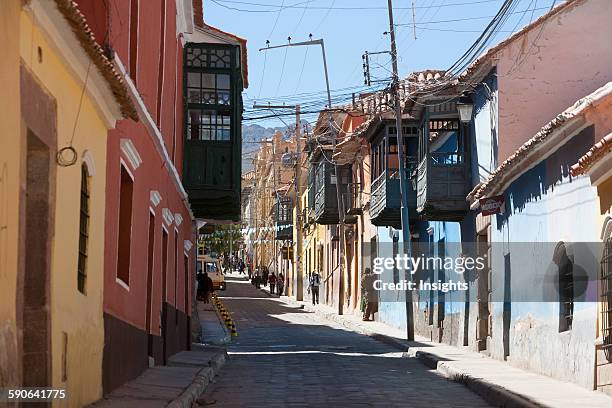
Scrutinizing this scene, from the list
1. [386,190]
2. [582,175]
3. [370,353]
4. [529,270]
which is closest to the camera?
[582,175]

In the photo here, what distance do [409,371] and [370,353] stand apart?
5417 millimetres

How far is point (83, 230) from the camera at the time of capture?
11547 millimetres

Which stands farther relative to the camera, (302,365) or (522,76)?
(522,76)

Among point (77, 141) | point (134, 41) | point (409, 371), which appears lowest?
point (409, 371)

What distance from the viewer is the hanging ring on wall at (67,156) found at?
9695mm

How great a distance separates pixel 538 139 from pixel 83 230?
8072mm

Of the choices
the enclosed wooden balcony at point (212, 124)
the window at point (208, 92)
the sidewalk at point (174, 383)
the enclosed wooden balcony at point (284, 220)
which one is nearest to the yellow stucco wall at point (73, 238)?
the sidewalk at point (174, 383)

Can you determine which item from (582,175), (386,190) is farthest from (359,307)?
(582,175)

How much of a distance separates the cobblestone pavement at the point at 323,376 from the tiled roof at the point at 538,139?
11.9 feet

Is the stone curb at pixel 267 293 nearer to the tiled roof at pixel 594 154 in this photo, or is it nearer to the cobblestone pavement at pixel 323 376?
the cobblestone pavement at pixel 323 376

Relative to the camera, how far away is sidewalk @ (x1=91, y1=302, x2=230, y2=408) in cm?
1238

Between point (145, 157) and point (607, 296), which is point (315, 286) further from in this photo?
point (607, 296)

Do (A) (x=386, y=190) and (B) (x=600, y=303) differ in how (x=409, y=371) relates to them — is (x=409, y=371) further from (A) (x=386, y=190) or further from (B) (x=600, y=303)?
(A) (x=386, y=190)

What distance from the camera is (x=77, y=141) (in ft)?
35.0
